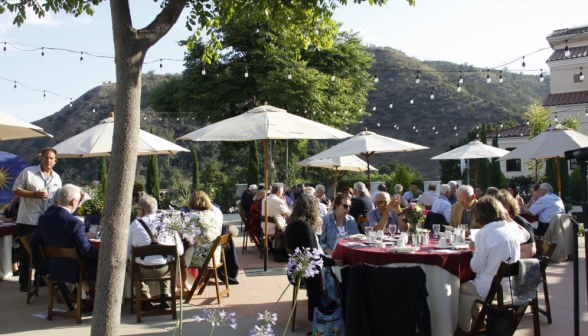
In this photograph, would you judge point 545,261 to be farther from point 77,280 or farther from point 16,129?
point 16,129

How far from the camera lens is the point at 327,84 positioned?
23.6 m

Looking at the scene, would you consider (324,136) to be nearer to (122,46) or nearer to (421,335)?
(421,335)

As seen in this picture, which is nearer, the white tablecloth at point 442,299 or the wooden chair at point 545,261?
the white tablecloth at point 442,299

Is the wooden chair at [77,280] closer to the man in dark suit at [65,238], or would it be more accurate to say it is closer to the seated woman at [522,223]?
the man in dark suit at [65,238]

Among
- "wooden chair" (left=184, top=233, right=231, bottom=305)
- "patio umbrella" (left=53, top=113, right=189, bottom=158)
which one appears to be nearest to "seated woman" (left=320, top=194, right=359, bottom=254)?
"wooden chair" (left=184, top=233, right=231, bottom=305)

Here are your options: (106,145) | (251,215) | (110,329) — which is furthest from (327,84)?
(110,329)

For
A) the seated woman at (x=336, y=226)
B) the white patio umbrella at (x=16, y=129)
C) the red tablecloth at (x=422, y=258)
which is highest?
the white patio umbrella at (x=16, y=129)

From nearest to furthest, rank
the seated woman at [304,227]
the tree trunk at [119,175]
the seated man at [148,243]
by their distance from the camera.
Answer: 1. the tree trunk at [119,175]
2. the seated woman at [304,227]
3. the seated man at [148,243]

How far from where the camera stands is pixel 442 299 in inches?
176

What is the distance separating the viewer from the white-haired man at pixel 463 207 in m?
6.67

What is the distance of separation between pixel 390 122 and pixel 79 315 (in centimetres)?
4731

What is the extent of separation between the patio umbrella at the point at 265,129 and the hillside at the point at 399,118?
32.1 meters

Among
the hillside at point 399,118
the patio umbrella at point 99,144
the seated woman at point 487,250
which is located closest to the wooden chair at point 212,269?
the patio umbrella at point 99,144

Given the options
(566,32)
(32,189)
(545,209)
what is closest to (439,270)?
(545,209)
